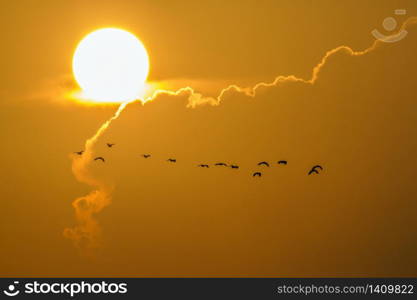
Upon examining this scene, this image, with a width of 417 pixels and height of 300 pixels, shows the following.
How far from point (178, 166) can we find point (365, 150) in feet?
3.40

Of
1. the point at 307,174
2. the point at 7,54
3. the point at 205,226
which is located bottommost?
the point at 205,226

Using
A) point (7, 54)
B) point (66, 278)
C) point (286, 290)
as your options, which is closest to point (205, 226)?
point (286, 290)

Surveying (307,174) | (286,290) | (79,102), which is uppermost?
(79,102)

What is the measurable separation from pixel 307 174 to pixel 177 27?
→ 1.07 meters

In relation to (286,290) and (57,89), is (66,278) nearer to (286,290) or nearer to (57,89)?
(57,89)

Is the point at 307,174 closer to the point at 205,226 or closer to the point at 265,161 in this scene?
the point at 265,161

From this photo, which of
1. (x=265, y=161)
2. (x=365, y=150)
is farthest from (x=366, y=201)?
(x=265, y=161)

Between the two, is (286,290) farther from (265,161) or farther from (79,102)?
(79,102)

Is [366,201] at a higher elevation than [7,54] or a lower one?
lower

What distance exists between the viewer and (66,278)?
2406 mm

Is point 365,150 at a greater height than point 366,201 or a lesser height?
greater

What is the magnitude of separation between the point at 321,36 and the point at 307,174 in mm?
760

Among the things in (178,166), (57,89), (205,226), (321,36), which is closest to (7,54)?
(57,89)

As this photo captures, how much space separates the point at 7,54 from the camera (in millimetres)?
2365
